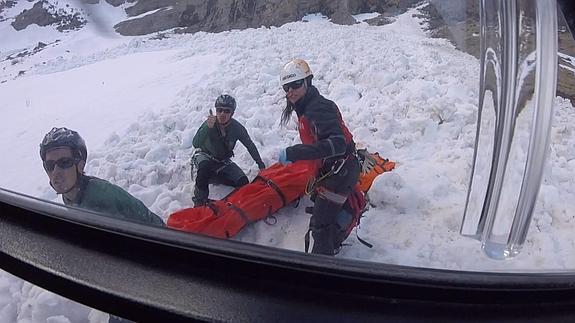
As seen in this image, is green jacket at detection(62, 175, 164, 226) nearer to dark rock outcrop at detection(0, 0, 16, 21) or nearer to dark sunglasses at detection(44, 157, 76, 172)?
dark sunglasses at detection(44, 157, 76, 172)

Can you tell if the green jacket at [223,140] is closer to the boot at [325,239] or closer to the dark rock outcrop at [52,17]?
the boot at [325,239]

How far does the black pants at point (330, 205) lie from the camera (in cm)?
108

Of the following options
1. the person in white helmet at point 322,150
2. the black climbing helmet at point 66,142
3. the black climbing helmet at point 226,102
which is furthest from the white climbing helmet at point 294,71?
the black climbing helmet at point 66,142

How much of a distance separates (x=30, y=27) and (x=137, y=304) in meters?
0.62

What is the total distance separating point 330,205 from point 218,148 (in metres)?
0.31

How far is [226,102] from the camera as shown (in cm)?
106

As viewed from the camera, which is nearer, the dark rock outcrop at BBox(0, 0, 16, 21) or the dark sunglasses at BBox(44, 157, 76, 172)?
the dark sunglasses at BBox(44, 157, 76, 172)

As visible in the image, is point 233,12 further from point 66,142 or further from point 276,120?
point 66,142

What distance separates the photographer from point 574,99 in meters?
1.02

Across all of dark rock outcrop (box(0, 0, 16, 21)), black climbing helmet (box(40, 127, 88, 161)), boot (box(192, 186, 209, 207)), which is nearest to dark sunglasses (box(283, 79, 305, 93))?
boot (box(192, 186, 209, 207))

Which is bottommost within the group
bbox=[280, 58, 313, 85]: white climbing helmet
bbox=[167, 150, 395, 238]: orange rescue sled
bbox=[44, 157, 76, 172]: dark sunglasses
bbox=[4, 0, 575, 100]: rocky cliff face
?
bbox=[167, 150, 395, 238]: orange rescue sled

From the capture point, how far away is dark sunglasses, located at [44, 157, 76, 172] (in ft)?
3.37

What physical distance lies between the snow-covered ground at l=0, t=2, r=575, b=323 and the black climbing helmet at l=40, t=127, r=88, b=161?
15 mm

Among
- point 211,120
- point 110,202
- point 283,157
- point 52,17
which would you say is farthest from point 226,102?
point 52,17
